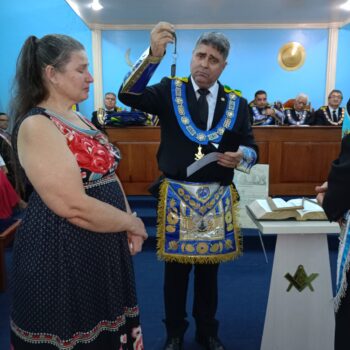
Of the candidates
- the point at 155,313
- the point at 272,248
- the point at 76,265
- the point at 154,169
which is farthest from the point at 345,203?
the point at 154,169

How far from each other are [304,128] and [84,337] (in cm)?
390

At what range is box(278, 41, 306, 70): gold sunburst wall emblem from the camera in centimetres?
745

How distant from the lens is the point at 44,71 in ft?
3.25

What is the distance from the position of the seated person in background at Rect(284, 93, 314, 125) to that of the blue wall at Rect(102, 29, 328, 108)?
1627mm

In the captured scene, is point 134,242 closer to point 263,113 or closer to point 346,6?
point 263,113

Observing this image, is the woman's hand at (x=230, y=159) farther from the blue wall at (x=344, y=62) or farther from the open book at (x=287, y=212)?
the blue wall at (x=344, y=62)

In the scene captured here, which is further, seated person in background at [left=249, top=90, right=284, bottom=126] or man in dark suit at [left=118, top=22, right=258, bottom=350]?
seated person in background at [left=249, top=90, right=284, bottom=126]

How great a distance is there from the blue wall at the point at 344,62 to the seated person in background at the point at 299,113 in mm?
2202

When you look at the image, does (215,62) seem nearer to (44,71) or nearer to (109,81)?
(44,71)

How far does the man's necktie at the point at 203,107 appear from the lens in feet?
5.56

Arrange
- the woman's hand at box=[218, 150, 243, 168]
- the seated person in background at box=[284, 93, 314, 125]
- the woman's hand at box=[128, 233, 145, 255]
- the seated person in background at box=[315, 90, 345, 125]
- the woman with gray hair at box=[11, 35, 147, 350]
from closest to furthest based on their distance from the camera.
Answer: the woman with gray hair at box=[11, 35, 147, 350] < the woman's hand at box=[128, 233, 145, 255] < the woman's hand at box=[218, 150, 243, 168] < the seated person in background at box=[315, 90, 345, 125] < the seated person in background at box=[284, 93, 314, 125]

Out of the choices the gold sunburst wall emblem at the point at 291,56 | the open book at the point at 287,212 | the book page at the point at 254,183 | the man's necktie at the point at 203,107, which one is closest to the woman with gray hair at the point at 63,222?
the man's necktie at the point at 203,107

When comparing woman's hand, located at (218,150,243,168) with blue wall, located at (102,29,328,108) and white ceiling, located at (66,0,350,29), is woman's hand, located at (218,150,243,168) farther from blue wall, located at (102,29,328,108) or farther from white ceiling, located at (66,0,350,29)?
blue wall, located at (102,29,328,108)

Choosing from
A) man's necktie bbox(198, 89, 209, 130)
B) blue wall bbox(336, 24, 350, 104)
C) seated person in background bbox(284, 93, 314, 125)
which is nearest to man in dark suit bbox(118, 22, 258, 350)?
man's necktie bbox(198, 89, 209, 130)
